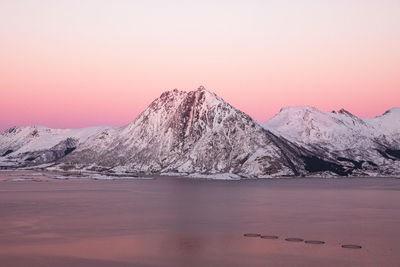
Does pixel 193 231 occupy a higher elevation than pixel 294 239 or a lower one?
→ higher

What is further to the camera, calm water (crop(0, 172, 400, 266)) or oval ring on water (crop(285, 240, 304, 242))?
oval ring on water (crop(285, 240, 304, 242))

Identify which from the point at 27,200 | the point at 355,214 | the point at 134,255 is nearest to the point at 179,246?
the point at 134,255

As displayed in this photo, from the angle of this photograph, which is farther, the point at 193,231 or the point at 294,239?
the point at 193,231

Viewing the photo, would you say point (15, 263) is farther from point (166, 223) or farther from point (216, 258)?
point (166, 223)

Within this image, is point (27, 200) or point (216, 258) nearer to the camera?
point (216, 258)

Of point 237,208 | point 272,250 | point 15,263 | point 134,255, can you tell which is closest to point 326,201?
point 237,208

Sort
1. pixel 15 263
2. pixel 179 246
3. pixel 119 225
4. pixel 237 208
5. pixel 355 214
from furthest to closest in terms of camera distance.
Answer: pixel 237 208 < pixel 355 214 < pixel 119 225 < pixel 179 246 < pixel 15 263

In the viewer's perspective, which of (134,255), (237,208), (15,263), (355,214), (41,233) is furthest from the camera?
(237,208)

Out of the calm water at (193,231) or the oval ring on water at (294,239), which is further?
the oval ring on water at (294,239)
